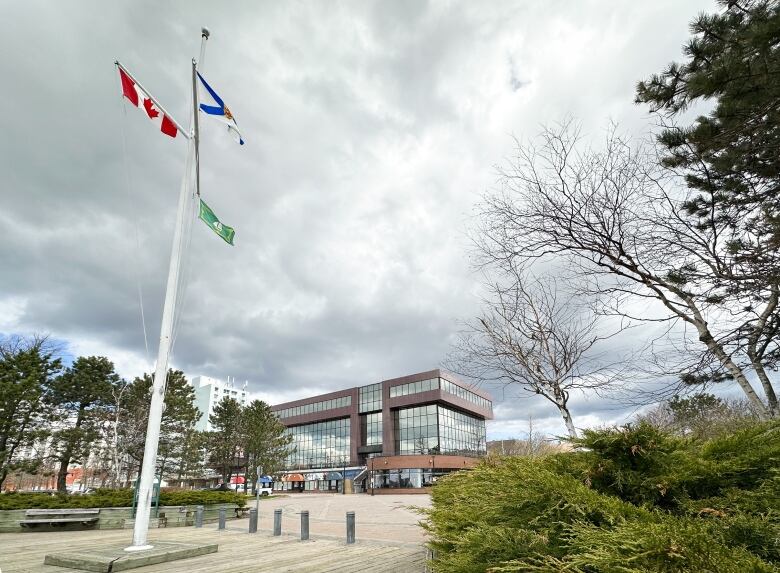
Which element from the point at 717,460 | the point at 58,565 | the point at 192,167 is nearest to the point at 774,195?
the point at 717,460

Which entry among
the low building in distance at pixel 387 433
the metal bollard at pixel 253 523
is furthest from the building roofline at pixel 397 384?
the metal bollard at pixel 253 523

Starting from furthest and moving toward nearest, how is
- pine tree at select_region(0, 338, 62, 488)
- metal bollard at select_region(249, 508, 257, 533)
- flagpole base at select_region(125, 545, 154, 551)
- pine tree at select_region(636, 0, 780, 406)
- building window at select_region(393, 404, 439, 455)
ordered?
building window at select_region(393, 404, 439, 455) → pine tree at select_region(0, 338, 62, 488) → metal bollard at select_region(249, 508, 257, 533) → flagpole base at select_region(125, 545, 154, 551) → pine tree at select_region(636, 0, 780, 406)

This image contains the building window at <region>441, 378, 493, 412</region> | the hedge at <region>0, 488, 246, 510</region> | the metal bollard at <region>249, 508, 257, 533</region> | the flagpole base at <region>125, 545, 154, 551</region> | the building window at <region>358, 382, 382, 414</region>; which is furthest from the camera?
the building window at <region>358, 382, 382, 414</region>

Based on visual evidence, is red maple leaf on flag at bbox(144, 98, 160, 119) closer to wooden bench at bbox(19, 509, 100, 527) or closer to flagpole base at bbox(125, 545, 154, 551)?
flagpole base at bbox(125, 545, 154, 551)

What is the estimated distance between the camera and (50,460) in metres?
30.7

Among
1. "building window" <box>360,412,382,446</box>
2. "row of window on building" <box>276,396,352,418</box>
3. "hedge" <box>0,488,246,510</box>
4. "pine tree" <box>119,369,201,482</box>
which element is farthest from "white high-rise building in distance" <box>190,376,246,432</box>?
"hedge" <box>0,488,246,510</box>

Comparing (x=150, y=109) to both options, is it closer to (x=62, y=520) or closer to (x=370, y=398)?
(x=62, y=520)

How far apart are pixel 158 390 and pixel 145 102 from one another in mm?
6236

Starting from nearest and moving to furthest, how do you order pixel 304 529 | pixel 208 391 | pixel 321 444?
1. pixel 304 529
2. pixel 321 444
3. pixel 208 391

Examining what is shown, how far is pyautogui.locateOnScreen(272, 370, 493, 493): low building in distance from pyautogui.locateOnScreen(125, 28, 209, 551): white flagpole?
4666 centimetres

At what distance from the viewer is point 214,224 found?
10.1 metres

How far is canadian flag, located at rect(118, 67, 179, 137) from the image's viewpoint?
903cm

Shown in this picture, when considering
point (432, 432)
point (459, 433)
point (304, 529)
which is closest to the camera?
point (304, 529)

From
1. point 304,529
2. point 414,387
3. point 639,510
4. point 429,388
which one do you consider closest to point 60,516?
point 304,529
